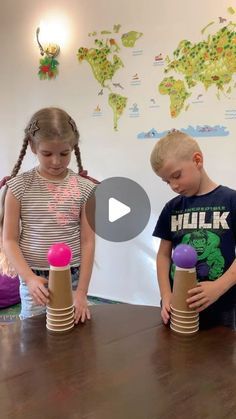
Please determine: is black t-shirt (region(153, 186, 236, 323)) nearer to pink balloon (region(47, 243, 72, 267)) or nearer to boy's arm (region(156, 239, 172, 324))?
boy's arm (region(156, 239, 172, 324))

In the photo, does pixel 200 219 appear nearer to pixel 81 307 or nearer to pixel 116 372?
pixel 81 307

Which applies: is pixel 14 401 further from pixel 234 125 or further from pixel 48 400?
pixel 234 125

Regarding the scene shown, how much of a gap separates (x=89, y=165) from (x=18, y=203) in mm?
1632

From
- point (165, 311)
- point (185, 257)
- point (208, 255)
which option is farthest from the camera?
point (208, 255)

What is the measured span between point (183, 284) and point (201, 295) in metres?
0.06

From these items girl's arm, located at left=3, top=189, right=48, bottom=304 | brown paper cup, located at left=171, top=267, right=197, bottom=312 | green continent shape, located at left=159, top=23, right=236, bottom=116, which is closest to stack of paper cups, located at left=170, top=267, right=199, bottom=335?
brown paper cup, located at left=171, top=267, right=197, bottom=312

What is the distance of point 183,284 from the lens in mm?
925

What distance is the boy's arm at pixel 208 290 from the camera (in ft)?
3.04

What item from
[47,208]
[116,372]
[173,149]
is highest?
[173,149]

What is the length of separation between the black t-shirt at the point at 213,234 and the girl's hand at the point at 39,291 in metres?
0.43

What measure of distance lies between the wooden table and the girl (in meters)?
0.22

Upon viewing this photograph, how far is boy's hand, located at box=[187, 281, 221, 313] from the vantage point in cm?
93

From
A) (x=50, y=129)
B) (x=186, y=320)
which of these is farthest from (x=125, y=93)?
(x=186, y=320)

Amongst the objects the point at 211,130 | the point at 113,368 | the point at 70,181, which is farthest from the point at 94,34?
the point at 113,368
